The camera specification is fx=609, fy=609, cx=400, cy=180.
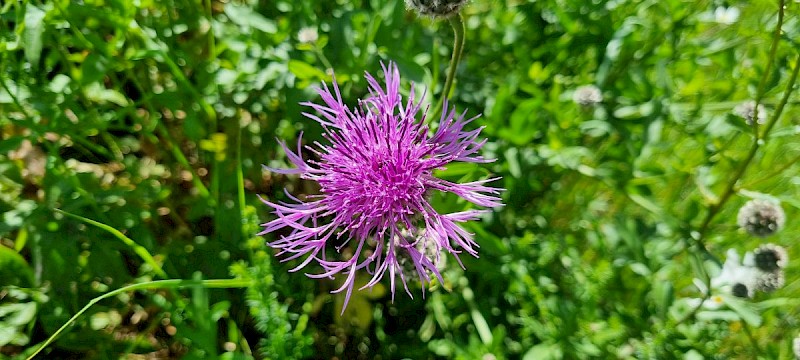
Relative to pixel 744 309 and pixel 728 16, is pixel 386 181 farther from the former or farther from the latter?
pixel 728 16

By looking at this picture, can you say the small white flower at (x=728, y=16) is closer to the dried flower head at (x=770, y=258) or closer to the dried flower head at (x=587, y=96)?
the dried flower head at (x=587, y=96)

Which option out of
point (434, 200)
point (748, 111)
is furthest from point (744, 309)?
point (434, 200)

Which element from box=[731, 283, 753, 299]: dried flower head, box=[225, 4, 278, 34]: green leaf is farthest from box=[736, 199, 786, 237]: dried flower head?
box=[225, 4, 278, 34]: green leaf

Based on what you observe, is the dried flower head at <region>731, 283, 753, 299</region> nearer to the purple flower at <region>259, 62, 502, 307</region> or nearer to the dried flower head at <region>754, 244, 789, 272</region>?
the dried flower head at <region>754, 244, 789, 272</region>

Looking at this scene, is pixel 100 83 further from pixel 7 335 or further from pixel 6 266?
pixel 7 335

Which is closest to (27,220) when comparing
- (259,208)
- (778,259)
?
(259,208)
